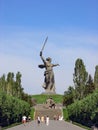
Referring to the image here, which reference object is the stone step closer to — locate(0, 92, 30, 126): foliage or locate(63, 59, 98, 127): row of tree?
locate(63, 59, 98, 127): row of tree

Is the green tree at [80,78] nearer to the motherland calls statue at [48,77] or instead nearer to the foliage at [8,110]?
the motherland calls statue at [48,77]

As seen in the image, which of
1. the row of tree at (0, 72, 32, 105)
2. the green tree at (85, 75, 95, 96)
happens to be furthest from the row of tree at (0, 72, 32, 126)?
the green tree at (85, 75, 95, 96)

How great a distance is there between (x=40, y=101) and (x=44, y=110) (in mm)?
16355

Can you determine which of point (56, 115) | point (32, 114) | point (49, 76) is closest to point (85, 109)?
point (56, 115)

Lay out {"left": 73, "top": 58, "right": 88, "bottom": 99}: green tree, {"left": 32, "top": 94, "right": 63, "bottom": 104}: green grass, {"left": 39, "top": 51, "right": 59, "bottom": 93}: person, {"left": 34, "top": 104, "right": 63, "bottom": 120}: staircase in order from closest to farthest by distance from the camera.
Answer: {"left": 34, "top": 104, "right": 63, "bottom": 120}: staircase
{"left": 73, "top": 58, "right": 88, "bottom": 99}: green tree
{"left": 39, "top": 51, "right": 59, "bottom": 93}: person
{"left": 32, "top": 94, "right": 63, "bottom": 104}: green grass

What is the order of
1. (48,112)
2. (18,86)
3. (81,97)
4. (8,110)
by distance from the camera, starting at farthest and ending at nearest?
(18,86), (81,97), (48,112), (8,110)

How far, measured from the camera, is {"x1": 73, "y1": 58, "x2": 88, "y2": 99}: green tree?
81.1m

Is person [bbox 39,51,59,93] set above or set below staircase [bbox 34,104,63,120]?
above

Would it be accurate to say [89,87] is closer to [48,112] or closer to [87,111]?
[48,112]

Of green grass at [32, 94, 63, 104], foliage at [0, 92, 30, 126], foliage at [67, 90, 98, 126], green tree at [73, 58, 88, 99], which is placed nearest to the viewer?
foliage at [67, 90, 98, 126]

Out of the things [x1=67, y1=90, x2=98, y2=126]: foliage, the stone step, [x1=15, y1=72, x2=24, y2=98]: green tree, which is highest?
[x1=15, y1=72, x2=24, y2=98]: green tree

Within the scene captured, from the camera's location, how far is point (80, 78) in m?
82.4

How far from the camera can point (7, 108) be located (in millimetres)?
56250

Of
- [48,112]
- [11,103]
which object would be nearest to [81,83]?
[48,112]
